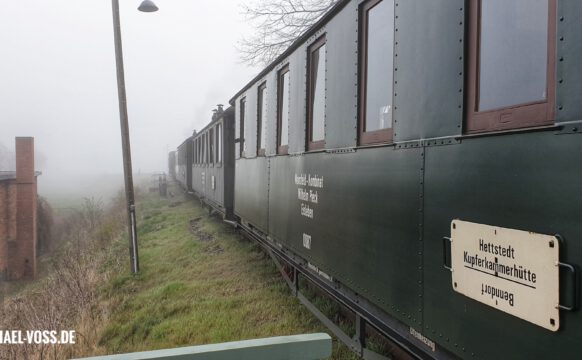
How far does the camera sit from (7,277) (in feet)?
78.8

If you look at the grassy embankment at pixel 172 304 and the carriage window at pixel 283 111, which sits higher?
the carriage window at pixel 283 111

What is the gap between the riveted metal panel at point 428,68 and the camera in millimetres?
2467

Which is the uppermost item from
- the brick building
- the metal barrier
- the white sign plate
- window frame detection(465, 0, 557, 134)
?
window frame detection(465, 0, 557, 134)

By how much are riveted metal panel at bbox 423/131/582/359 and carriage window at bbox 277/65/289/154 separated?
9.78 ft

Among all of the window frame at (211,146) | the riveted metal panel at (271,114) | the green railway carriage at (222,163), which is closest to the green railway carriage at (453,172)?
the riveted metal panel at (271,114)

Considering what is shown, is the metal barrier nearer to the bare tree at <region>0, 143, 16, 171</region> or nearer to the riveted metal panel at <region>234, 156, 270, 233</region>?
the riveted metal panel at <region>234, 156, 270, 233</region>

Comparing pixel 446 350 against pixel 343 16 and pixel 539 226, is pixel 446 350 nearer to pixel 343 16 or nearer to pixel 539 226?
pixel 539 226

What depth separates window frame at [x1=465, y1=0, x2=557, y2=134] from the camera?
75.4 inches

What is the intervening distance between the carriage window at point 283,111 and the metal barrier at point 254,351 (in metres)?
3.88

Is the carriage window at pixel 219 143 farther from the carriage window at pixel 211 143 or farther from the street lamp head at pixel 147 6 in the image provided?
the street lamp head at pixel 147 6

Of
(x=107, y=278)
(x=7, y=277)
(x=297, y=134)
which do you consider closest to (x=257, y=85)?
(x=297, y=134)

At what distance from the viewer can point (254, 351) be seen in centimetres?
157

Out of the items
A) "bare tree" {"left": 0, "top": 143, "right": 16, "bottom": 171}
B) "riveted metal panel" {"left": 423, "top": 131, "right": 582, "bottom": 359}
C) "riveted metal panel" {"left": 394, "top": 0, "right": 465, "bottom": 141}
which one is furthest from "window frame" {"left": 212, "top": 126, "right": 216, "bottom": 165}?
"bare tree" {"left": 0, "top": 143, "right": 16, "bottom": 171}

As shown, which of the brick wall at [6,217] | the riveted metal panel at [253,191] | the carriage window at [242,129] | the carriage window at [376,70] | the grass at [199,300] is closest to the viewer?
the carriage window at [376,70]
